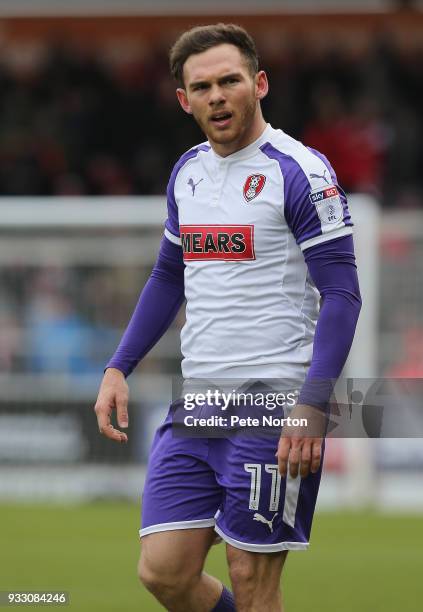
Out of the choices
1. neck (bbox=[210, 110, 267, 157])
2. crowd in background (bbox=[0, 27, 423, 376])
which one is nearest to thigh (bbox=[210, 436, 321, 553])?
neck (bbox=[210, 110, 267, 157])

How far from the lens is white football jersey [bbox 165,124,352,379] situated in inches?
183

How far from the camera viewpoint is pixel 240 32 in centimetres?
481

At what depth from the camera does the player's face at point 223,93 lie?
4711 millimetres

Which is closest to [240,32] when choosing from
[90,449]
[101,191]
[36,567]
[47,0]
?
[36,567]

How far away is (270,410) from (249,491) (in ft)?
0.89

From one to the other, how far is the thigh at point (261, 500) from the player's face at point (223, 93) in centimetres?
101

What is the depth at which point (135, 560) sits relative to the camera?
8.80 meters

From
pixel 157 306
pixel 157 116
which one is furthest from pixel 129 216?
pixel 157 306

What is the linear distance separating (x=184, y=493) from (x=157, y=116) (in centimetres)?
1162

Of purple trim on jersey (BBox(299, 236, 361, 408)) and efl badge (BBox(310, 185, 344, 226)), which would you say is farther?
efl badge (BBox(310, 185, 344, 226))

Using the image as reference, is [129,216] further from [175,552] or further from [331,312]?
[331,312]

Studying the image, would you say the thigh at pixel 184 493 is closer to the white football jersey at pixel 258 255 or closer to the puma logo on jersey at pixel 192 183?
the white football jersey at pixel 258 255

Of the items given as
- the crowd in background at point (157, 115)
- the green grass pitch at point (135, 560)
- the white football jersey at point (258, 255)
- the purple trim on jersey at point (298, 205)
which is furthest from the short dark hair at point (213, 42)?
the crowd in background at point (157, 115)

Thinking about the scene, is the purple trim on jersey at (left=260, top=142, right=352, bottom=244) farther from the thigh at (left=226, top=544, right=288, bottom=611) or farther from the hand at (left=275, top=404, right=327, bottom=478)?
the thigh at (left=226, top=544, right=288, bottom=611)
